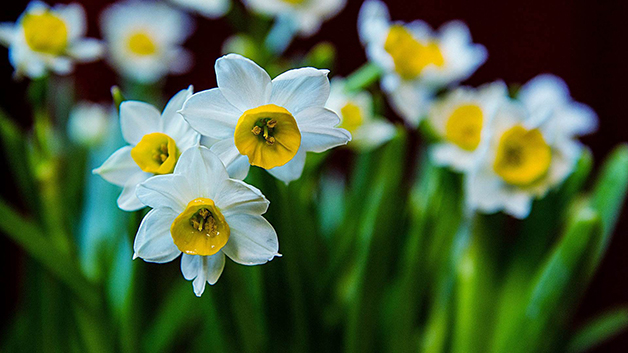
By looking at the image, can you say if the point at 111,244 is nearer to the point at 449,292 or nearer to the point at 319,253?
the point at 319,253

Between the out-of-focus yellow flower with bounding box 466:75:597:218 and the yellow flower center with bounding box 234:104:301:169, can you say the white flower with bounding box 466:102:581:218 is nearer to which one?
the out-of-focus yellow flower with bounding box 466:75:597:218

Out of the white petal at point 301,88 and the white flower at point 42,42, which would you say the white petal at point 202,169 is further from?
the white flower at point 42,42

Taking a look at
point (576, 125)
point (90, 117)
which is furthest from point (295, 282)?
point (90, 117)

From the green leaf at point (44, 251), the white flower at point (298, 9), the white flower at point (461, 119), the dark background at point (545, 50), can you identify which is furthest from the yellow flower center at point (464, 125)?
the dark background at point (545, 50)

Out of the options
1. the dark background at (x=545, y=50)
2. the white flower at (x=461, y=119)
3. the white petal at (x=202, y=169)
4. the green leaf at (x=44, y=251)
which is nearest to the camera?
the white petal at (x=202, y=169)

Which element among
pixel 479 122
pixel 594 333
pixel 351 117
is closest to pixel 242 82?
pixel 351 117

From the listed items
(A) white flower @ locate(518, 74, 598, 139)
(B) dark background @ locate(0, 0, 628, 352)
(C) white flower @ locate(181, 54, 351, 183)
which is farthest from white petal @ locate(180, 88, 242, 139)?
(B) dark background @ locate(0, 0, 628, 352)
